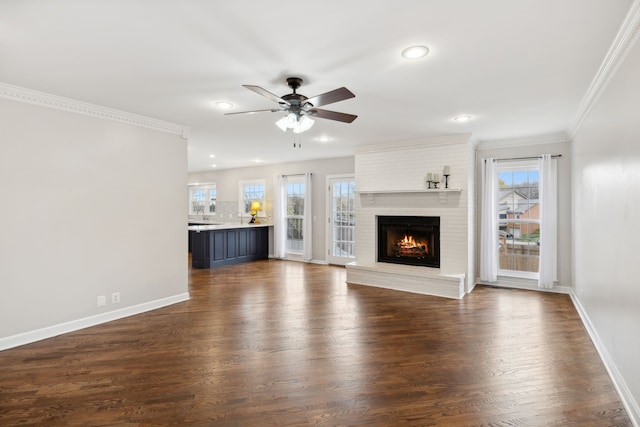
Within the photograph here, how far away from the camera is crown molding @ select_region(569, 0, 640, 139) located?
78.1 inches

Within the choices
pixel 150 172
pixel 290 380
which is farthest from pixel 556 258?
pixel 150 172

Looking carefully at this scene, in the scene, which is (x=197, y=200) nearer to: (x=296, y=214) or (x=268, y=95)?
(x=296, y=214)

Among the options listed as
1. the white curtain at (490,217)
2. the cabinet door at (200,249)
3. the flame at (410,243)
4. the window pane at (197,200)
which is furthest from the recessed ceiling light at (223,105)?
the window pane at (197,200)

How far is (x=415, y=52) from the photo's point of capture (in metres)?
2.44

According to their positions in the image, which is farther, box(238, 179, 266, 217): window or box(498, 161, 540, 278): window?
box(238, 179, 266, 217): window

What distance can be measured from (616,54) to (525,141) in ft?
10.6

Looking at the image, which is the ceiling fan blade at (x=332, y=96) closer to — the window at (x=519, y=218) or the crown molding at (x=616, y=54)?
the crown molding at (x=616, y=54)

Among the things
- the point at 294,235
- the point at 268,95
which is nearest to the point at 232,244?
the point at 294,235

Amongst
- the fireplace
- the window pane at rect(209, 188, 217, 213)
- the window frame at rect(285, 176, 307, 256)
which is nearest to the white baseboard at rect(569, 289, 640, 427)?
the fireplace

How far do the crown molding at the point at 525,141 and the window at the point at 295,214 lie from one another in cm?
424

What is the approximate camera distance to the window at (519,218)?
5.48 m

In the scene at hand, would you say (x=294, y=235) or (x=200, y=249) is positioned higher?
(x=294, y=235)

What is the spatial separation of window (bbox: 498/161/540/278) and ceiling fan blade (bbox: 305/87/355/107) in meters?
4.17

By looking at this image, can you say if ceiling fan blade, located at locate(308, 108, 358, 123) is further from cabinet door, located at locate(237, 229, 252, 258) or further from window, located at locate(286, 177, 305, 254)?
cabinet door, located at locate(237, 229, 252, 258)
